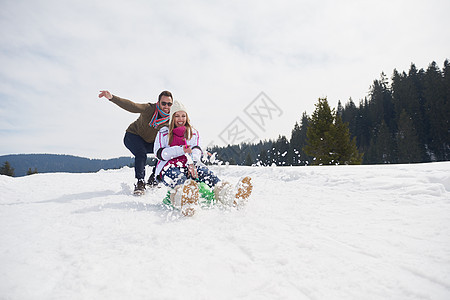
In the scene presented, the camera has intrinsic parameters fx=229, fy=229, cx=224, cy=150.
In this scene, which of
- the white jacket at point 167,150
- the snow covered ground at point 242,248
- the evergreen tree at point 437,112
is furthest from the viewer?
the evergreen tree at point 437,112

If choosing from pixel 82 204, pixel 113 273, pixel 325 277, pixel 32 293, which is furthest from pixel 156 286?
pixel 82 204

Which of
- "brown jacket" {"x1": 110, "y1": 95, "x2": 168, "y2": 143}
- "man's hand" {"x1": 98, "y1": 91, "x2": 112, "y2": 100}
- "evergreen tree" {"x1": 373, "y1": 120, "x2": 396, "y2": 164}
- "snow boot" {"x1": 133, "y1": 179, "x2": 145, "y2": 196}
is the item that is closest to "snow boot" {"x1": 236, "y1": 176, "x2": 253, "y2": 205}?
"snow boot" {"x1": 133, "y1": 179, "x2": 145, "y2": 196}

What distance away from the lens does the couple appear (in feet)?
9.73

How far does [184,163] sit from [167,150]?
1.07ft

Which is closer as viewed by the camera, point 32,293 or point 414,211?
point 32,293

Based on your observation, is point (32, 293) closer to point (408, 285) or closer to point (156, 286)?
point (156, 286)

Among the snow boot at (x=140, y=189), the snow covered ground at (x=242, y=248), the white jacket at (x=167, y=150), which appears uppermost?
the white jacket at (x=167, y=150)

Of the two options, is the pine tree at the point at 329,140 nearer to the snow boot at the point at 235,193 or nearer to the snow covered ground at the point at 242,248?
the snow covered ground at the point at 242,248

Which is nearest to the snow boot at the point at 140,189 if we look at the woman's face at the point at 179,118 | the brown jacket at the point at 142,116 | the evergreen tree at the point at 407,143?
the brown jacket at the point at 142,116

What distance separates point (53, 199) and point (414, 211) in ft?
15.7

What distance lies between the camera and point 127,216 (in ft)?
8.62

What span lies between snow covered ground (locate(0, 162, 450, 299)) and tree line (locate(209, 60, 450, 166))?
51.0 feet

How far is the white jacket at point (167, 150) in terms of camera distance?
347 cm

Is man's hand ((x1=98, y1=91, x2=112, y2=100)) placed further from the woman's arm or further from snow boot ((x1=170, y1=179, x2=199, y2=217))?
snow boot ((x1=170, y1=179, x2=199, y2=217))
